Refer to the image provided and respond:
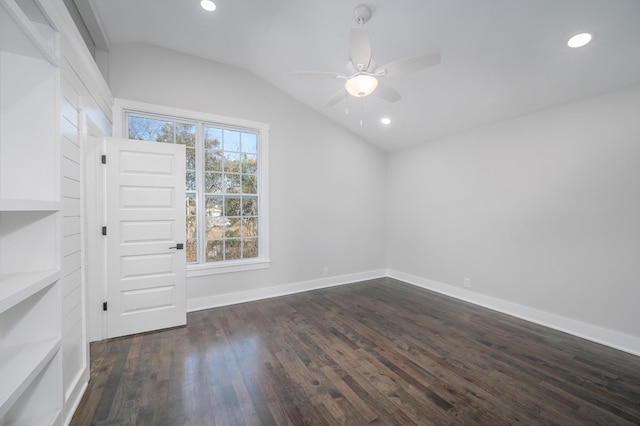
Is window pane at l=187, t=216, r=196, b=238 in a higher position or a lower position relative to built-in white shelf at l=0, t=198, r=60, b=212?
lower

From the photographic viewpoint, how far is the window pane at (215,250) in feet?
12.6

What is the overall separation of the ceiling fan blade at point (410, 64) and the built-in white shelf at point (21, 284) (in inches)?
101

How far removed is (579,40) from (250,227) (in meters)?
4.18

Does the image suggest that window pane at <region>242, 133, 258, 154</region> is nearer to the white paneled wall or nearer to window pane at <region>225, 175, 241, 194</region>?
window pane at <region>225, 175, 241, 194</region>

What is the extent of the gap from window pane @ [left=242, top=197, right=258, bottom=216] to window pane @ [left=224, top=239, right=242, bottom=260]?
17.9 inches

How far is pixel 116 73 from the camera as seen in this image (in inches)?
127

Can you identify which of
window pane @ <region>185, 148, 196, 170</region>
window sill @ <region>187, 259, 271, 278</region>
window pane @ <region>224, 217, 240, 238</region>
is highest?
window pane @ <region>185, 148, 196, 170</region>

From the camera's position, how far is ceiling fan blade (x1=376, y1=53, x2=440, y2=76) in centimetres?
200

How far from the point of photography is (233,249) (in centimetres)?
400

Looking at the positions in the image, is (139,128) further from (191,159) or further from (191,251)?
Answer: (191,251)

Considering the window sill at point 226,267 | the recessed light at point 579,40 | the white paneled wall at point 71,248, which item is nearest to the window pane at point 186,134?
the white paneled wall at point 71,248

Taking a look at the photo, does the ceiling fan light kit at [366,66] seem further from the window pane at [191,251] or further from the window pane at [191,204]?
the window pane at [191,251]

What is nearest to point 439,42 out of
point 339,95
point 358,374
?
point 339,95

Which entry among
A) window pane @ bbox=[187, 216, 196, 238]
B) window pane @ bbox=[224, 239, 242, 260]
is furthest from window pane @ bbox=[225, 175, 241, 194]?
window pane @ bbox=[224, 239, 242, 260]
